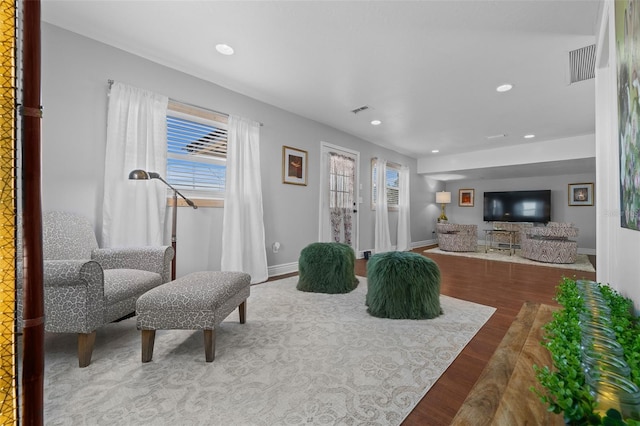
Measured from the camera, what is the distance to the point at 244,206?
3146mm

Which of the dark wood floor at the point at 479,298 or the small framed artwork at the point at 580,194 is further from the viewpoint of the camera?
the small framed artwork at the point at 580,194

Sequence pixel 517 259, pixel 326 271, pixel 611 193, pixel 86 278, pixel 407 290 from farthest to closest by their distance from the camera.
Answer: pixel 517 259 < pixel 326 271 < pixel 407 290 < pixel 86 278 < pixel 611 193

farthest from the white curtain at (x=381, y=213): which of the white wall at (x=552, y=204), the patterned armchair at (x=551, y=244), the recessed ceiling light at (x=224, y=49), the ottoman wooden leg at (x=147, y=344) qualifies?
the ottoman wooden leg at (x=147, y=344)

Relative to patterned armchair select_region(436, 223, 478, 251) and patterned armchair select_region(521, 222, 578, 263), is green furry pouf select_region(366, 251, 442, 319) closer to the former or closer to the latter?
patterned armchair select_region(521, 222, 578, 263)

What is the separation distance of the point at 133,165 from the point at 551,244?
6384mm

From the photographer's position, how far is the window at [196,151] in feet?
9.07

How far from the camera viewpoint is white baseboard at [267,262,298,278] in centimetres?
353

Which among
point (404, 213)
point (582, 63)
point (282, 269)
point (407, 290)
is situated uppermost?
point (582, 63)

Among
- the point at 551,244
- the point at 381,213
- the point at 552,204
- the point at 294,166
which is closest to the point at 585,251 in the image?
the point at 552,204

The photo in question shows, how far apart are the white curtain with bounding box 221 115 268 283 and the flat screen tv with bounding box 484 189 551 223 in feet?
22.3

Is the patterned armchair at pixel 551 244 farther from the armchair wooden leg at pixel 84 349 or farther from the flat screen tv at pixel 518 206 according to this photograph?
the armchair wooden leg at pixel 84 349

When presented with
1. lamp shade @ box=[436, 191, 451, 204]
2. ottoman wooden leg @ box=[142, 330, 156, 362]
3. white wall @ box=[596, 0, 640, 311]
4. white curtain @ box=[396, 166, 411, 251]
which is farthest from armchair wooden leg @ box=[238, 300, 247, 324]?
lamp shade @ box=[436, 191, 451, 204]

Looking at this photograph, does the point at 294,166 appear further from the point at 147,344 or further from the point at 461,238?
the point at 461,238

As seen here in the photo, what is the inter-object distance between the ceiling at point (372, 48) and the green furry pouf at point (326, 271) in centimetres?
195
